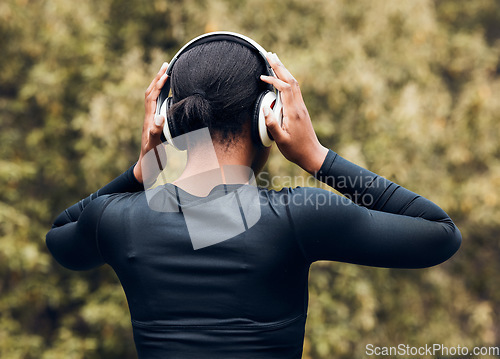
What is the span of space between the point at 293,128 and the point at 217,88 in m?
0.17

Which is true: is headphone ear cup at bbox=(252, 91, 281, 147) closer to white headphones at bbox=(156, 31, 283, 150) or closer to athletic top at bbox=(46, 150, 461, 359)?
white headphones at bbox=(156, 31, 283, 150)

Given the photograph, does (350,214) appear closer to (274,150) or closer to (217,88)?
(217,88)

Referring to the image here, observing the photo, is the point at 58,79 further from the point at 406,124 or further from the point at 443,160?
the point at 443,160

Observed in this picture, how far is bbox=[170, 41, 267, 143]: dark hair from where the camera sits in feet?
3.03

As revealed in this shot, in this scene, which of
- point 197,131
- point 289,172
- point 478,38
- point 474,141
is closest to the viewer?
point 197,131

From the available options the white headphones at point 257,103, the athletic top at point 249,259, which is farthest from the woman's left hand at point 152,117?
the athletic top at point 249,259

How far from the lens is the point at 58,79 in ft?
14.4

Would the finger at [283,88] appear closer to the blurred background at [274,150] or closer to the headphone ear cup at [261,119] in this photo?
the headphone ear cup at [261,119]

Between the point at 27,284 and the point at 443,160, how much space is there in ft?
13.2

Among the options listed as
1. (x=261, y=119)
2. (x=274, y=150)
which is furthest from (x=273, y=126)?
(x=274, y=150)

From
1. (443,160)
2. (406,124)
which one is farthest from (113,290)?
(443,160)

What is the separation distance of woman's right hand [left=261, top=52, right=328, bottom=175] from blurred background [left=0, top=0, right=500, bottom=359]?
2906mm

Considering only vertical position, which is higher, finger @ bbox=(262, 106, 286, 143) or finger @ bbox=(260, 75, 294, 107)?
finger @ bbox=(260, 75, 294, 107)

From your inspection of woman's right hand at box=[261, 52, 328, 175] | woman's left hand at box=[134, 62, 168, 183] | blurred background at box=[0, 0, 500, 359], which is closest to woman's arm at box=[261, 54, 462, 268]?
woman's right hand at box=[261, 52, 328, 175]
